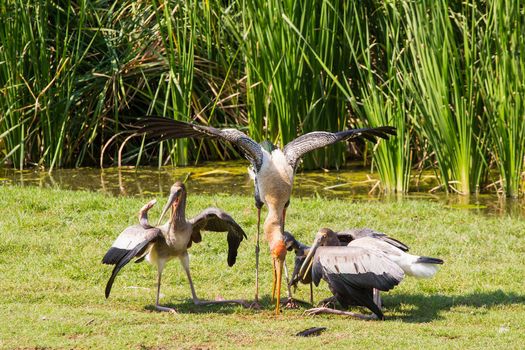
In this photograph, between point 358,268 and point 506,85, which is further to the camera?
point 506,85

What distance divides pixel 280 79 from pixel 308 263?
490 centimetres

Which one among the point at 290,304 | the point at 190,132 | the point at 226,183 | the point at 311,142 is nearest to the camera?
the point at 290,304

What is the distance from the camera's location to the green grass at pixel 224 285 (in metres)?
6.05

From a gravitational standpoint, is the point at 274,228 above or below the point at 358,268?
above

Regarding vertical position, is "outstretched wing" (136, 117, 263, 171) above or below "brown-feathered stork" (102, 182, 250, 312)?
above

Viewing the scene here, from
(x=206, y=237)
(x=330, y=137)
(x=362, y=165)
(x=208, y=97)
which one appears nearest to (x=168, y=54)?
(x=208, y=97)

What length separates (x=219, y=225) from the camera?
7.44 meters

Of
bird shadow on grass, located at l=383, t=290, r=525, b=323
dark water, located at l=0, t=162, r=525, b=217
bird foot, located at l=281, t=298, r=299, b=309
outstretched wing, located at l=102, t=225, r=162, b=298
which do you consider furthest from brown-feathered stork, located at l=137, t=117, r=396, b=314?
dark water, located at l=0, t=162, r=525, b=217

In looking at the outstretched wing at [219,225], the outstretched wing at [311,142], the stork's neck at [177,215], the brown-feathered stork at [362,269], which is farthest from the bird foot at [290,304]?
the outstretched wing at [311,142]

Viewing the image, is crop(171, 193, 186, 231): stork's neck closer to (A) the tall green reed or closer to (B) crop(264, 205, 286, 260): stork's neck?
(B) crop(264, 205, 286, 260): stork's neck

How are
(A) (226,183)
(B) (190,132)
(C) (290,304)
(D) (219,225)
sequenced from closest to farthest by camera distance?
1. (C) (290,304)
2. (B) (190,132)
3. (D) (219,225)
4. (A) (226,183)

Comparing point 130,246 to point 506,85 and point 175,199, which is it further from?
point 506,85

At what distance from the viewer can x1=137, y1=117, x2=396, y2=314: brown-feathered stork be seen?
7.08m

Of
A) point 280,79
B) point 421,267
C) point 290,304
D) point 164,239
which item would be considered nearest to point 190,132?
point 164,239
